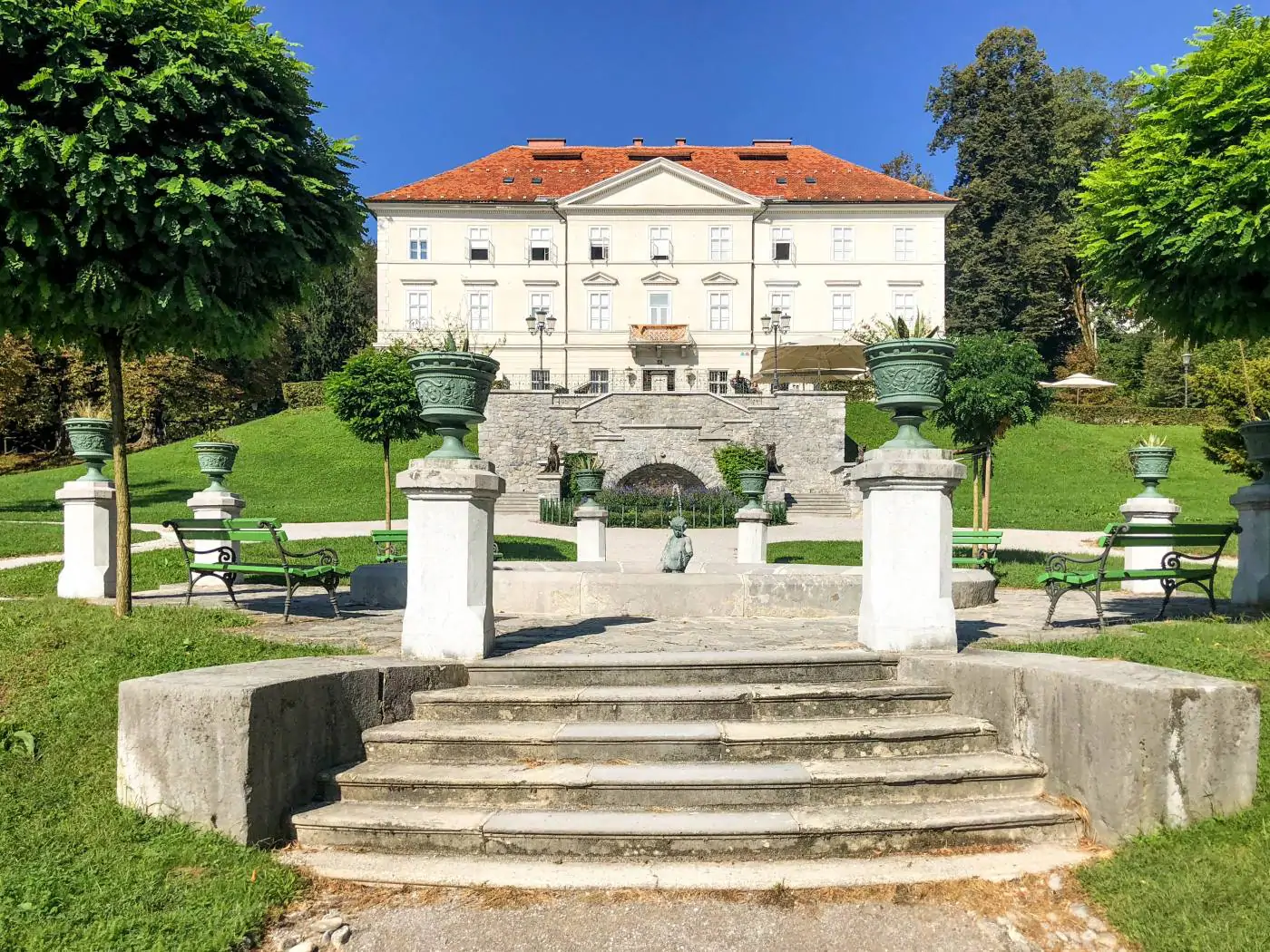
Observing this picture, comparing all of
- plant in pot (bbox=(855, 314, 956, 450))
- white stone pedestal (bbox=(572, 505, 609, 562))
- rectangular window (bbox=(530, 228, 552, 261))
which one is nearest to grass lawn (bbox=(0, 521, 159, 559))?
white stone pedestal (bbox=(572, 505, 609, 562))

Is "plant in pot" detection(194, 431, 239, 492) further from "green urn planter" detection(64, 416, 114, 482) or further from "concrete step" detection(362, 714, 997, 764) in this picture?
"concrete step" detection(362, 714, 997, 764)

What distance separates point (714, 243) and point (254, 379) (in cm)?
2675

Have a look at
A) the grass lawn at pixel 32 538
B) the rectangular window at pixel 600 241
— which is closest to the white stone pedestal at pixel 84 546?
the grass lawn at pixel 32 538

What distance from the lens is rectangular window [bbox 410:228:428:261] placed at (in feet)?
140

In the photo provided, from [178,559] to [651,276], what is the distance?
3343cm

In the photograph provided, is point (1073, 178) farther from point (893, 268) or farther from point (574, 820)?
point (574, 820)

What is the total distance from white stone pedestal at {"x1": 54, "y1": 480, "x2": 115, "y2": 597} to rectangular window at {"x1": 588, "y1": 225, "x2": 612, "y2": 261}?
120 feet

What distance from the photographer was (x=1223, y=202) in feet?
20.6

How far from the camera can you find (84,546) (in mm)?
8102

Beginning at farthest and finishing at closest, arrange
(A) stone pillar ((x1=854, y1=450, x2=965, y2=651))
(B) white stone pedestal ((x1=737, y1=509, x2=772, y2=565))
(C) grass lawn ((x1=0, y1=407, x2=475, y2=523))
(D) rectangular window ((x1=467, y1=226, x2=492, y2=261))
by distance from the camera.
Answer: (D) rectangular window ((x1=467, y1=226, x2=492, y2=261)) < (C) grass lawn ((x1=0, y1=407, x2=475, y2=523)) < (B) white stone pedestal ((x1=737, y1=509, x2=772, y2=565)) < (A) stone pillar ((x1=854, y1=450, x2=965, y2=651))

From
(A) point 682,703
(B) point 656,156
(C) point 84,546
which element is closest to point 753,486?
(A) point 682,703

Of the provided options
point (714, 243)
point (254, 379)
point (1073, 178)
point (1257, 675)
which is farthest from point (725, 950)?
point (1073, 178)

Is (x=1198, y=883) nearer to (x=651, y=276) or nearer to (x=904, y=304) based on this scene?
(x=651, y=276)

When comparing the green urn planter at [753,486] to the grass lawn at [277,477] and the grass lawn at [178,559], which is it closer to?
the grass lawn at [178,559]
